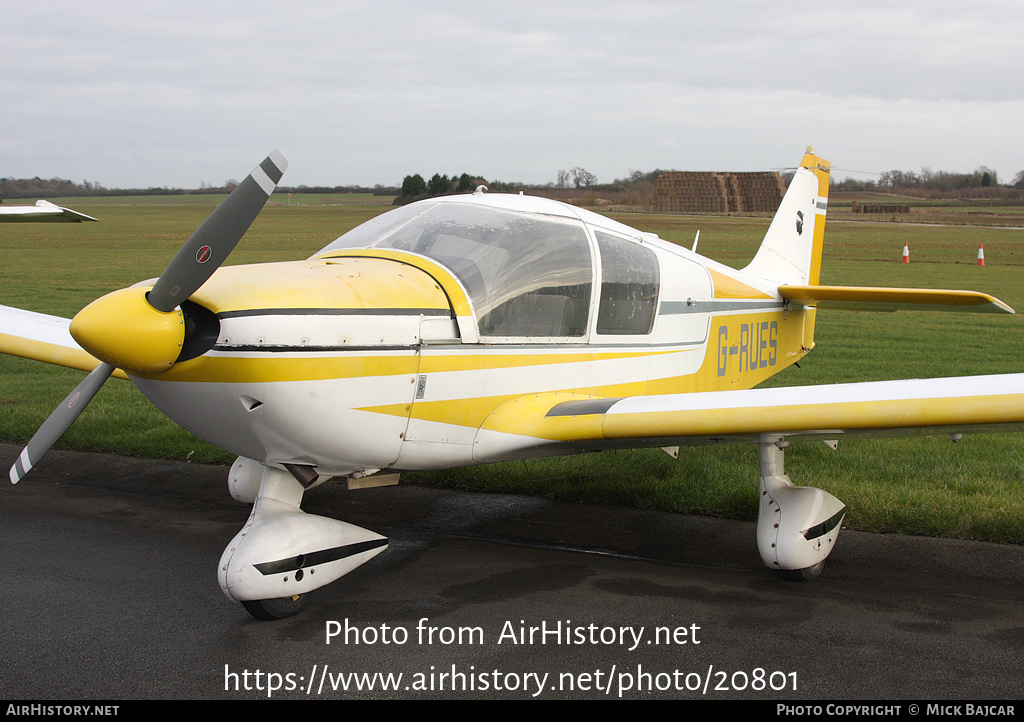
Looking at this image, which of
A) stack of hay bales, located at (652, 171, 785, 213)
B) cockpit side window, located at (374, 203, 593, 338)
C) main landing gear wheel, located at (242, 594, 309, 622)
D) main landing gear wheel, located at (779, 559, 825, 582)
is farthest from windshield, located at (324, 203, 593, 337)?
stack of hay bales, located at (652, 171, 785, 213)

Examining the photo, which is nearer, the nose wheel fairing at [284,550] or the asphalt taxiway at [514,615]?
the asphalt taxiway at [514,615]

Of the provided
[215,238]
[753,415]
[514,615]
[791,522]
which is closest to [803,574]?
[791,522]

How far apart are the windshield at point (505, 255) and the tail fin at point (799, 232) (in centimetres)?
321

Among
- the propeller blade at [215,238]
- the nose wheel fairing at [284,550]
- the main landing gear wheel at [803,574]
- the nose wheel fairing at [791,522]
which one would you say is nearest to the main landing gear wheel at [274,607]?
the nose wheel fairing at [284,550]

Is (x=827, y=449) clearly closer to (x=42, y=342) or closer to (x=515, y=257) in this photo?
(x=515, y=257)

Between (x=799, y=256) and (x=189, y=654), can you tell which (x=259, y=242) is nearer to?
(x=799, y=256)

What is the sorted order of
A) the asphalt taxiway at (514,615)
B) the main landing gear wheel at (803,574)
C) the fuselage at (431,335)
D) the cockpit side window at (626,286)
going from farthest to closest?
the cockpit side window at (626,286) < the main landing gear wheel at (803,574) < the fuselage at (431,335) < the asphalt taxiway at (514,615)

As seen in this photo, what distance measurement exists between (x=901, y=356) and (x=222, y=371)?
10.3m

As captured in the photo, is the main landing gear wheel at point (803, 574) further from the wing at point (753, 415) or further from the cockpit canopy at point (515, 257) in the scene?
the cockpit canopy at point (515, 257)

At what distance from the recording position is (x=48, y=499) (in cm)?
591

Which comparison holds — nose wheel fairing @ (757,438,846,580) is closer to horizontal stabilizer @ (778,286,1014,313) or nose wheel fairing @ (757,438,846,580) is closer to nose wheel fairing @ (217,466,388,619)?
nose wheel fairing @ (217,466,388,619)

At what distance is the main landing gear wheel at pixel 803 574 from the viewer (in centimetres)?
452

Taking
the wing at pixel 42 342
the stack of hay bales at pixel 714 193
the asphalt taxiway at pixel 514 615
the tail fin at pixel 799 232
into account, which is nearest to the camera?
the asphalt taxiway at pixel 514 615
